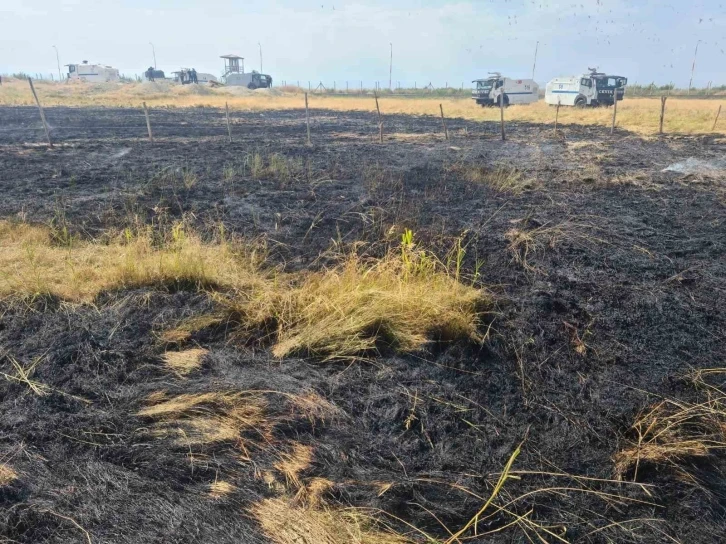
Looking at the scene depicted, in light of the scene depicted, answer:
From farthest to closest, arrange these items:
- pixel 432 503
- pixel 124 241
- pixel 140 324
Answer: pixel 124 241 → pixel 140 324 → pixel 432 503

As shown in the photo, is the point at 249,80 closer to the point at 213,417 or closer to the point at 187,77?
the point at 187,77

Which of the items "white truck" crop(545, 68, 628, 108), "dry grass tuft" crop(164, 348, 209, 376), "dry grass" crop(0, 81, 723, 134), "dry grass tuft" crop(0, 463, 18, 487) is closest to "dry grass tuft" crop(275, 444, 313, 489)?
"dry grass tuft" crop(164, 348, 209, 376)

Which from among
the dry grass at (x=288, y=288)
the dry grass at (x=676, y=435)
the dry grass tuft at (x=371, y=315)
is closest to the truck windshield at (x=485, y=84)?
the dry grass at (x=288, y=288)

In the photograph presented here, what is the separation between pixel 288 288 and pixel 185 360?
1.30m

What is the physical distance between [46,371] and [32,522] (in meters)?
1.40

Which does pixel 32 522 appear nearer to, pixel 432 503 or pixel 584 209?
pixel 432 503

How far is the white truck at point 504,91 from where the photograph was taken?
33.4 meters

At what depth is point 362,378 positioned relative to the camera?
332 centimetres

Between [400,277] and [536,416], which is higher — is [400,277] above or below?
above

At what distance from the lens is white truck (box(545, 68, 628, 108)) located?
3064 cm

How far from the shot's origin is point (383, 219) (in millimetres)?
6742

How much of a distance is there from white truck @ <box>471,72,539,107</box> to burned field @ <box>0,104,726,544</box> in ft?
93.7

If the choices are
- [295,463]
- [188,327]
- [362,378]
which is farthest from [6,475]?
[362,378]

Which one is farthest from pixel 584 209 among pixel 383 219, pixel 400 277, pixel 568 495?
pixel 568 495
